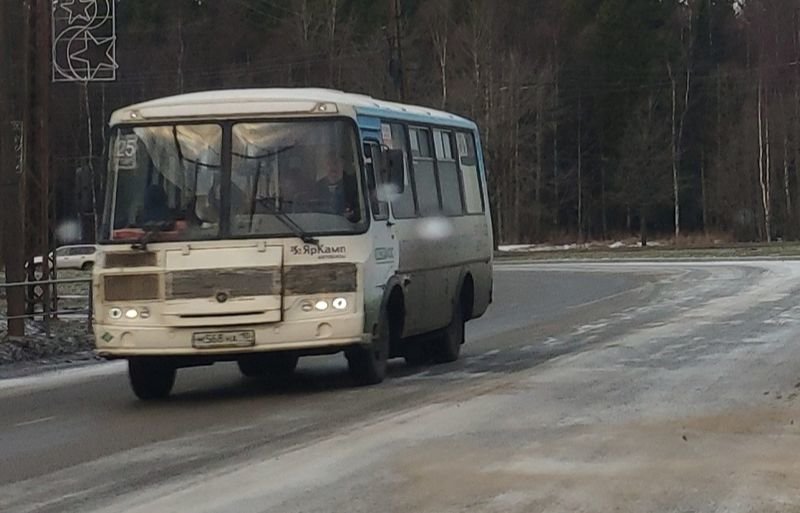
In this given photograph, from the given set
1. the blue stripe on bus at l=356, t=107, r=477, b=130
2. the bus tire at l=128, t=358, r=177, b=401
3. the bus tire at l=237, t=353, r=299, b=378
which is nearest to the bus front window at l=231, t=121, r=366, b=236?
the blue stripe on bus at l=356, t=107, r=477, b=130

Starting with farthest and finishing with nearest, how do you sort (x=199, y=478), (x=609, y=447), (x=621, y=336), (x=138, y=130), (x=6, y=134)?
(x=6, y=134)
(x=621, y=336)
(x=138, y=130)
(x=609, y=447)
(x=199, y=478)

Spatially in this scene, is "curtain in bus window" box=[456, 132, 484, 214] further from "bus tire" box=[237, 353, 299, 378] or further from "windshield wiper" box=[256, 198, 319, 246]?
"windshield wiper" box=[256, 198, 319, 246]

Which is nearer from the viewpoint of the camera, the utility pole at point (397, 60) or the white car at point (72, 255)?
the utility pole at point (397, 60)

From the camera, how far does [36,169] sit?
2578 centimetres

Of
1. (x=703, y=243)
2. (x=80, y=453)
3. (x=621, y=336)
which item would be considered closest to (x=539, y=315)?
(x=621, y=336)

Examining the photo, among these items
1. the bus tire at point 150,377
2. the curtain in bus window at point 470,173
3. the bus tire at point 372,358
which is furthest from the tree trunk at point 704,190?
the bus tire at point 150,377

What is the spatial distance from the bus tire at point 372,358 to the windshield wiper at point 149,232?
84.0 inches

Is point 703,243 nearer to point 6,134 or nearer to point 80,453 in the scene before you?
point 6,134

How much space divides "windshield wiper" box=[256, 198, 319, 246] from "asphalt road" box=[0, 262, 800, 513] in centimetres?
148

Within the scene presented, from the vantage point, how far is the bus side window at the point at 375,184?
593 inches

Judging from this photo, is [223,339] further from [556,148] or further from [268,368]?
[556,148]

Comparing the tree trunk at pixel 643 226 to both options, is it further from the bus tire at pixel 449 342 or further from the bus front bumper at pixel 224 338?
the bus front bumper at pixel 224 338

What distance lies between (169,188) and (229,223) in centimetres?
70

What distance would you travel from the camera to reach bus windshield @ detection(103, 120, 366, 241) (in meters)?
Result: 14.4
